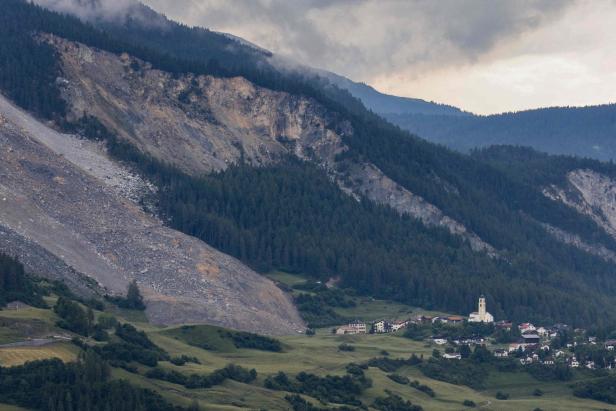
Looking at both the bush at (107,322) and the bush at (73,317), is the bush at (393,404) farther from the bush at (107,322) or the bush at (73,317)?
the bush at (73,317)

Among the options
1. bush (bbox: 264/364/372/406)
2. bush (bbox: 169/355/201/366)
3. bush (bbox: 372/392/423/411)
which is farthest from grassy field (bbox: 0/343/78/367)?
bush (bbox: 372/392/423/411)

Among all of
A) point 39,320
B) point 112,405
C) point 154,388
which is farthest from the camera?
point 39,320

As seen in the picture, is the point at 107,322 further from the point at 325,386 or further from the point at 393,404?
the point at 393,404

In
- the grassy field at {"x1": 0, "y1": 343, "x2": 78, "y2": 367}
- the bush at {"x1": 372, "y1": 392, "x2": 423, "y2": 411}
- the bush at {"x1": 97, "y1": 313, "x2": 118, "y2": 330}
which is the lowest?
the bush at {"x1": 372, "y1": 392, "x2": 423, "y2": 411}

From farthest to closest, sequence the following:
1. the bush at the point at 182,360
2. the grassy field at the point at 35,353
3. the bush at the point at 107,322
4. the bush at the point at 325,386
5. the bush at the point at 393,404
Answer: the bush at the point at 107,322, the bush at the point at 182,360, the bush at the point at 393,404, the bush at the point at 325,386, the grassy field at the point at 35,353

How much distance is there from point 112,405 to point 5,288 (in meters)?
46.7

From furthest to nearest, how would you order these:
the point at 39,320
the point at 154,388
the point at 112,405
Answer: the point at 39,320 < the point at 154,388 < the point at 112,405

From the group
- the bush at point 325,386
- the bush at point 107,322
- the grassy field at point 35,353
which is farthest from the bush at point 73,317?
the bush at point 325,386

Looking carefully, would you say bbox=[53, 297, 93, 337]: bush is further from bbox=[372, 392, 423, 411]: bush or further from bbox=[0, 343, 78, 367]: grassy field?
bbox=[372, 392, 423, 411]: bush

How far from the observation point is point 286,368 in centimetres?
19762

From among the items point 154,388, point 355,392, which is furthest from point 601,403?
point 154,388

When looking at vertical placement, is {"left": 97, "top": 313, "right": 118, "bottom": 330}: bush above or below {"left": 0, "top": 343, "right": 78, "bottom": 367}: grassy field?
above

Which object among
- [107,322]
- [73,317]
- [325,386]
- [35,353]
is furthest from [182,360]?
[35,353]

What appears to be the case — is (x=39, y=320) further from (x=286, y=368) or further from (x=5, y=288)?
(x=286, y=368)
